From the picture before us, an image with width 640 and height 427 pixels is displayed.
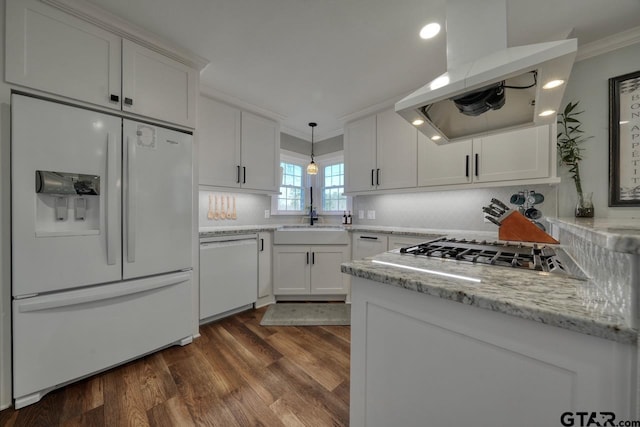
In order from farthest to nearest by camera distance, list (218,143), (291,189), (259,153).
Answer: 1. (291,189)
2. (259,153)
3. (218,143)

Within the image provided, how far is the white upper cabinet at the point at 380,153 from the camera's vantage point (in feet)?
8.67

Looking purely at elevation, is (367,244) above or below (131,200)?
below

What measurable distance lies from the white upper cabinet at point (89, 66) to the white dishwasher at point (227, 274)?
118cm

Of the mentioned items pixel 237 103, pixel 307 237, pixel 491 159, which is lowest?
pixel 307 237

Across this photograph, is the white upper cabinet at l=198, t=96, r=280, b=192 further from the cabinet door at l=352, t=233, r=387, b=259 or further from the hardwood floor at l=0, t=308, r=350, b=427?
the hardwood floor at l=0, t=308, r=350, b=427

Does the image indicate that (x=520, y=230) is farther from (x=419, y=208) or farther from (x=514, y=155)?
(x=419, y=208)

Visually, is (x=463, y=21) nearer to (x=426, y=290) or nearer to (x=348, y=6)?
(x=348, y=6)

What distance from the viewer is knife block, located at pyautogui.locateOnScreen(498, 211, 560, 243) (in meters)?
1.31

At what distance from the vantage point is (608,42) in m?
1.76

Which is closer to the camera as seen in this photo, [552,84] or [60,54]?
[552,84]

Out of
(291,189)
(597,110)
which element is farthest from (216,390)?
(597,110)

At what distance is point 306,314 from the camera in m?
2.60

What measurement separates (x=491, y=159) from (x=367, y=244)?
145cm

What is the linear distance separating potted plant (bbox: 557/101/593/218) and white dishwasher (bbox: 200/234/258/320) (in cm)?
296
